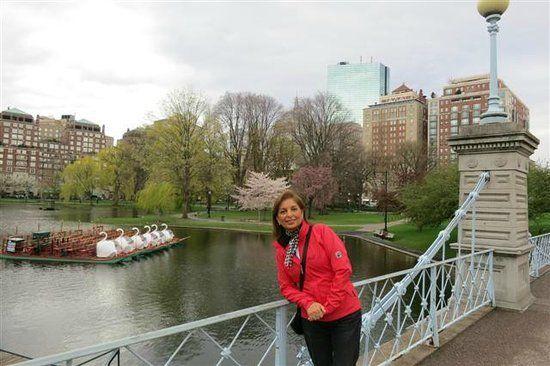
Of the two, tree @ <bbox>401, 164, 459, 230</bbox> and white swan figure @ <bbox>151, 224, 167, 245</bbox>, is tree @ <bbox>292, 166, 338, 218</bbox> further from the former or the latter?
white swan figure @ <bbox>151, 224, 167, 245</bbox>

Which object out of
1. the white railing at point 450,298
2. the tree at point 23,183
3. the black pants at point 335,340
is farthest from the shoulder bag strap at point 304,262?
the tree at point 23,183

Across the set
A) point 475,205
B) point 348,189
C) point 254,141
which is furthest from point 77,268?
point 348,189

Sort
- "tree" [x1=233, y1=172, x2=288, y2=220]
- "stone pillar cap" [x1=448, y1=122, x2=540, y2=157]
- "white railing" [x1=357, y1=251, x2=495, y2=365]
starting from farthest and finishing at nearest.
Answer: "tree" [x1=233, y1=172, x2=288, y2=220], "stone pillar cap" [x1=448, y1=122, x2=540, y2=157], "white railing" [x1=357, y1=251, x2=495, y2=365]

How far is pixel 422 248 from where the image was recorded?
86.4 feet

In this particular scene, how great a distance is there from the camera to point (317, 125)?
54.4 meters

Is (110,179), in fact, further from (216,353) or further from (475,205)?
(475,205)

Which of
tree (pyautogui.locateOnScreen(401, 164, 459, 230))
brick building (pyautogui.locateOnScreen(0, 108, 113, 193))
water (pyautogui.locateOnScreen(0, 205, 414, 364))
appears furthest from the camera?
brick building (pyautogui.locateOnScreen(0, 108, 113, 193))

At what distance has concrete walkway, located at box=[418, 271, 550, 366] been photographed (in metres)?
4.78

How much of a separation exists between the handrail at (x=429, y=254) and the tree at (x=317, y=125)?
1807 inches

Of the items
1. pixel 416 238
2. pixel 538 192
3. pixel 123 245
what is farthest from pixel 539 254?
pixel 416 238

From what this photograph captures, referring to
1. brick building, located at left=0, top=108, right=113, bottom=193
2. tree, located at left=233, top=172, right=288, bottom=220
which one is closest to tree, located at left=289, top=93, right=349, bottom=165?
tree, located at left=233, top=172, right=288, bottom=220

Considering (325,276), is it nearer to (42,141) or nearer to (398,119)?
(398,119)

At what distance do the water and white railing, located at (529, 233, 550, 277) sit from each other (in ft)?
22.2

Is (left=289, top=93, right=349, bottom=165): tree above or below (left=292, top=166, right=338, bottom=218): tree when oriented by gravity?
above
